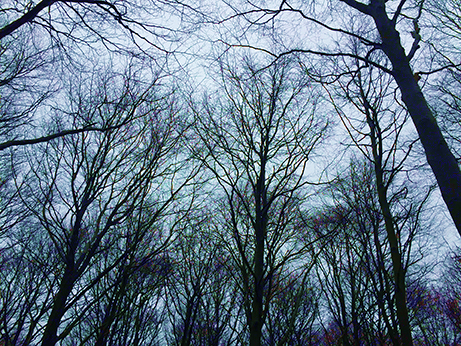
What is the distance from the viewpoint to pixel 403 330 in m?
4.09

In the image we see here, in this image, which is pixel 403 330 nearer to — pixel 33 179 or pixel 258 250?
pixel 258 250

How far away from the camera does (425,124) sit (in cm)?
241

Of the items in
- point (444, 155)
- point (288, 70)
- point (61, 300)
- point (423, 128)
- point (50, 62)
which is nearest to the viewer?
point (444, 155)

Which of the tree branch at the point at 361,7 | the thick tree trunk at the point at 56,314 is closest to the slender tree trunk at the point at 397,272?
the tree branch at the point at 361,7

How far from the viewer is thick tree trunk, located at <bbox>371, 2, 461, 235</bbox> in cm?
209

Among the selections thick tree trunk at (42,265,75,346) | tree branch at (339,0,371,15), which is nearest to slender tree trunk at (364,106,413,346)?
tree branch at (339,0,371,15)

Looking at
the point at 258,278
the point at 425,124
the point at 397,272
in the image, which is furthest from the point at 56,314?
the point at 397,272

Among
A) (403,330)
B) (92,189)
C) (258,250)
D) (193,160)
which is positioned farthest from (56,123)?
(403,330)

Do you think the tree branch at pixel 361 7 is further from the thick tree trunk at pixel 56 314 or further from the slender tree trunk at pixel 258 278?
the thick tree trunk at pixel 56 314

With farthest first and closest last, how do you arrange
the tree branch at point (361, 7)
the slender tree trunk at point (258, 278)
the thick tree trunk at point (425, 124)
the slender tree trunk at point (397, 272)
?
the slender tree trunk at point (397, 272)
the slender tree trunk at point (258, 278)
the tree branch at point (361, 7)
the thick tree trunk at point (425, 124)

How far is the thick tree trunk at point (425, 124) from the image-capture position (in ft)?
6.84

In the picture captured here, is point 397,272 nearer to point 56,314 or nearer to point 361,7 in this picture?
point 361,7

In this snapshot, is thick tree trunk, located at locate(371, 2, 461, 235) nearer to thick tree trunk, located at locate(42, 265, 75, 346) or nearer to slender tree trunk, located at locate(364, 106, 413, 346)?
slender tree trunk, located at locate(364, 106, 413, 346)

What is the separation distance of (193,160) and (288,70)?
2376 millimetres
